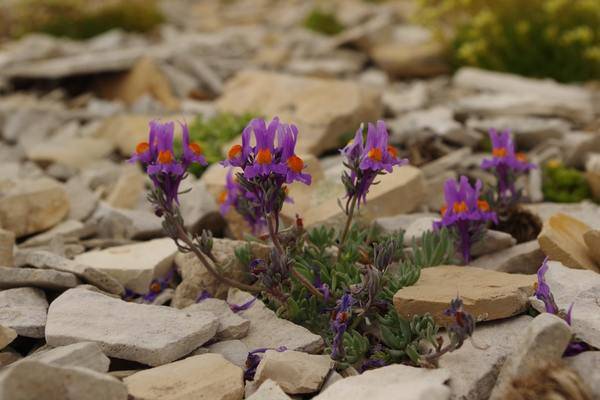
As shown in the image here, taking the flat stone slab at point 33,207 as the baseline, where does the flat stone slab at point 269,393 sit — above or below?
below

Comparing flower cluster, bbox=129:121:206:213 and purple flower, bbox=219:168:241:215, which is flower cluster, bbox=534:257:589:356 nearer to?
flower cluster, bbox=129:121:206:213

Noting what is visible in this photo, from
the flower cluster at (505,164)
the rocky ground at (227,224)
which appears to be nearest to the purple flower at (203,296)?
the rocky ground at (227,224)

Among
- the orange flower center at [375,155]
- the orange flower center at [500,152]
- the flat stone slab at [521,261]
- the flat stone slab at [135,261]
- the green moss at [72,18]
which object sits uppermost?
the green moss at [72,18]

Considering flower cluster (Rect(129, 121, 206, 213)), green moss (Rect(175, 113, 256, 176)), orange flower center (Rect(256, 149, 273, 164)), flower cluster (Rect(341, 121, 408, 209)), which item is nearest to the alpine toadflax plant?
flower cluster (Rect(341, 121, 408, 209))

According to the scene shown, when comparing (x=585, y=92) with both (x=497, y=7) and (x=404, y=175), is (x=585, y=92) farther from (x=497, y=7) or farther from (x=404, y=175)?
(x=404, y=175)

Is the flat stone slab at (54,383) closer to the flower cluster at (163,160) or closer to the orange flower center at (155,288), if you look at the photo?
the flower cluster at (163,160)

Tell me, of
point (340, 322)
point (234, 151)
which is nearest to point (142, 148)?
point (234, 151)
